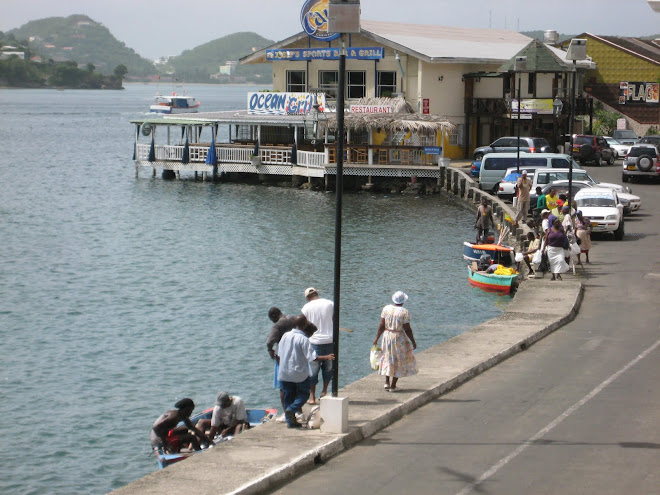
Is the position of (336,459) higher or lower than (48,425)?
higher

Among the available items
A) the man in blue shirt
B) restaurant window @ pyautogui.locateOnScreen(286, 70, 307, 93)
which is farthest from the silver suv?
the man in blue shirt

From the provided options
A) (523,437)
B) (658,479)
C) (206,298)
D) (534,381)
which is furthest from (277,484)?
(206,298)

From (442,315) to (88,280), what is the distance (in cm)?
1362

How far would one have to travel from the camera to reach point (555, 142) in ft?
209

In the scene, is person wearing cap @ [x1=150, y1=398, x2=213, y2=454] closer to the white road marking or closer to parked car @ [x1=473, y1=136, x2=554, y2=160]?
the white road marking

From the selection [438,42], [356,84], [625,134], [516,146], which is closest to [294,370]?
[516,146]

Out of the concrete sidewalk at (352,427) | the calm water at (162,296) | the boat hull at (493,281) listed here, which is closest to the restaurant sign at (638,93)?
the calm water at (162,296)

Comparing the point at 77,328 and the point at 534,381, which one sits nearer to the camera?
the point at 534,381

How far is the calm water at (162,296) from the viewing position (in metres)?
19.6

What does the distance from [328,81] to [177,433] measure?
173 ft

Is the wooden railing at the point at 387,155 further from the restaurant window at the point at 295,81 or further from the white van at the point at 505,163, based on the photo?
the restaurant window at the point at 295,81

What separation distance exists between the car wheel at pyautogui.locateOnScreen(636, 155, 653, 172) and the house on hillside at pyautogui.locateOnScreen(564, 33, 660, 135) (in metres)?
27.0

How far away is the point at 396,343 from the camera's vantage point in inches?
630

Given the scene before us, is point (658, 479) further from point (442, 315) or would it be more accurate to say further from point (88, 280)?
point (88, 280)
